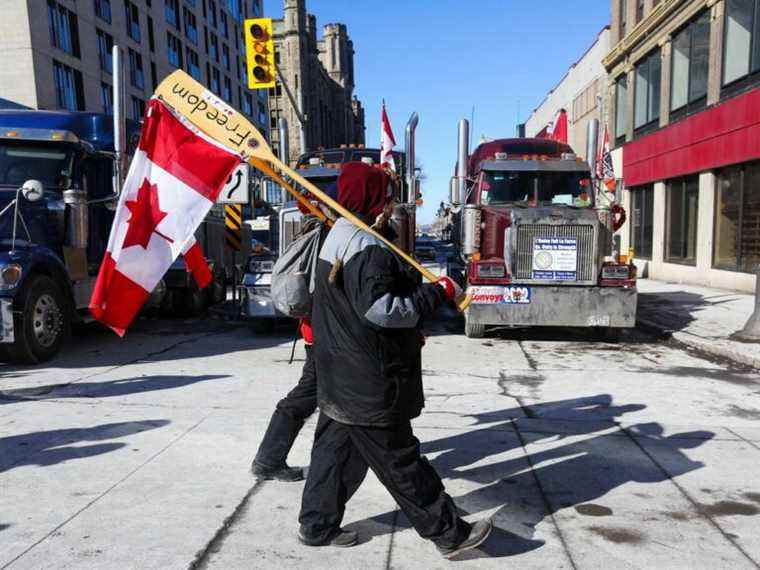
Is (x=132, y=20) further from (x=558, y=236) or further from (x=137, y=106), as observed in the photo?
(x=558, y=236)

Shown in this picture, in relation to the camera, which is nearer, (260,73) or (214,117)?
(214,117)

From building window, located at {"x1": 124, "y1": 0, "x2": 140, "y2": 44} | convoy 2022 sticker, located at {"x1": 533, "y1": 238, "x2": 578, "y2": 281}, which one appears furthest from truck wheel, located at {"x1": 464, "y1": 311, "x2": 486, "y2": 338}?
building window, located at {"x1": 124, "y1": 0, "x2": 140, "y2": 44}

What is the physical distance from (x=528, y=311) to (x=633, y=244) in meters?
16.6

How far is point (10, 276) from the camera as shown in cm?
662

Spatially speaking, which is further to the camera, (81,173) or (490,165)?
(490,165)

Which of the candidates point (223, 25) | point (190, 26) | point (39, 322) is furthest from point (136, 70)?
point (39, 322)

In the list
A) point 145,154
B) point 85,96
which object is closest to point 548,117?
point 85,96

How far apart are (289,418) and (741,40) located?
1638 cm

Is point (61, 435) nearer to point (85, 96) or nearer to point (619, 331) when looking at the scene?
point (619, 331)

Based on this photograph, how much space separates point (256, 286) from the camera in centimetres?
927

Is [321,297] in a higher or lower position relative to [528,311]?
higher

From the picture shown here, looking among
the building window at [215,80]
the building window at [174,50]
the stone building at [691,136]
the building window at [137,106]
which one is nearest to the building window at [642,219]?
the stone building at [691,136]

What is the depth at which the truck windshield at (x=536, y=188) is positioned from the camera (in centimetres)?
994

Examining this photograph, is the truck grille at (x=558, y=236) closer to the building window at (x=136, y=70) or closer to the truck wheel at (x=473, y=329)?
A: the truck wheel at (x=473, y=329)
